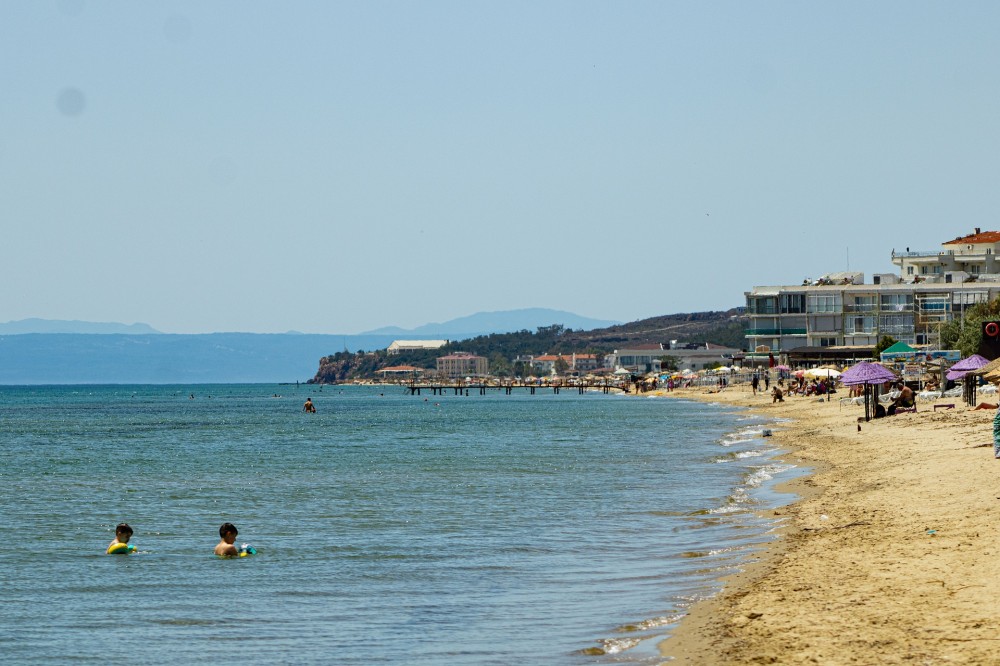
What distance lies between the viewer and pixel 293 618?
543 inches

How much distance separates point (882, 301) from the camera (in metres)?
112

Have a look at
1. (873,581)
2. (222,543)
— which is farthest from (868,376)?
(873,581)

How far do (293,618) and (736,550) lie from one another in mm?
6384

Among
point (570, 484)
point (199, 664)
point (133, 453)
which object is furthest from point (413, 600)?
point (133, 453)

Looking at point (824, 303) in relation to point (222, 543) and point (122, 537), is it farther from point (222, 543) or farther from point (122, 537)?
point (122, 537)

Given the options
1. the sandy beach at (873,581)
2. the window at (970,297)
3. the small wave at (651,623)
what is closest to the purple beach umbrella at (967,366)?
the sandy beach at (873,581)

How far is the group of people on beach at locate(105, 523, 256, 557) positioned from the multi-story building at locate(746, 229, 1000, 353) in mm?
96112

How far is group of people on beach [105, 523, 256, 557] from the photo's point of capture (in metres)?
18.4

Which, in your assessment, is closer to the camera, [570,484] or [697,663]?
[697,663]

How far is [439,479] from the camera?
32344 millimetres

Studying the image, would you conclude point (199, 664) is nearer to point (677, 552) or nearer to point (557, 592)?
point (557, 592)

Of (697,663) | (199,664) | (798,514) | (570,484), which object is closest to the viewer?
(697,663)

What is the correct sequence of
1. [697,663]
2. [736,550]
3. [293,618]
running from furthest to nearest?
1. [736,550]
2. [293,618]
3. [697,663]

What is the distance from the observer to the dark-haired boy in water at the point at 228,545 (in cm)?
1841
